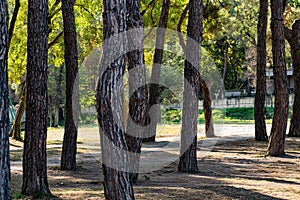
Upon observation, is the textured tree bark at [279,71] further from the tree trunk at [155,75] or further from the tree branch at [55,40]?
the tree branch at [55,40]

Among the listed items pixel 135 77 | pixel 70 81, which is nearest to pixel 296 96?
pixel 70 81

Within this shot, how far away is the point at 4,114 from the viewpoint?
17.0ft

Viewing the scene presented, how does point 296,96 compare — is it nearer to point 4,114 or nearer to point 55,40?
point 55,40

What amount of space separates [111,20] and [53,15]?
19.1 meters

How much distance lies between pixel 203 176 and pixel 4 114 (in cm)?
758

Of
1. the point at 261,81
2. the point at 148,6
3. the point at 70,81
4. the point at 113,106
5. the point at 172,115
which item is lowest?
the point at 113,106

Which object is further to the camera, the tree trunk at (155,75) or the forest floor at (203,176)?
the tree trunk at (155,75)

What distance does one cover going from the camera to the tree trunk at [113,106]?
6281 millimetres

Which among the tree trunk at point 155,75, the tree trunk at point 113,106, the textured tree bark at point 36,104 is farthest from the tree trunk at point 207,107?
the tree trunk at point 113,106

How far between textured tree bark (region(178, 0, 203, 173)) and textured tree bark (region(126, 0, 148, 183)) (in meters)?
2.34

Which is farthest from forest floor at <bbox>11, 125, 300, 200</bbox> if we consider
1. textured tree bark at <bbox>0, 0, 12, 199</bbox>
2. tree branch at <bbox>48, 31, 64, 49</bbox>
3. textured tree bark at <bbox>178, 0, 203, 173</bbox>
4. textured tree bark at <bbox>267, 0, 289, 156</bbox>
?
tree branch at <bbox>48, 31, 64, 49</bbox>

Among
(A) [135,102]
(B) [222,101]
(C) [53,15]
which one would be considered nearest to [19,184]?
(A) [135,102]

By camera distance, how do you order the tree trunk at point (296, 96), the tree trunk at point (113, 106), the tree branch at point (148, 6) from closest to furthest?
1. the tree trunk at point (113, 106)
2. the tree trunk at point (296, 96)
3. the tree branch at point (148, 6)

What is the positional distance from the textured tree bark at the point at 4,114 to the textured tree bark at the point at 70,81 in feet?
26.0
